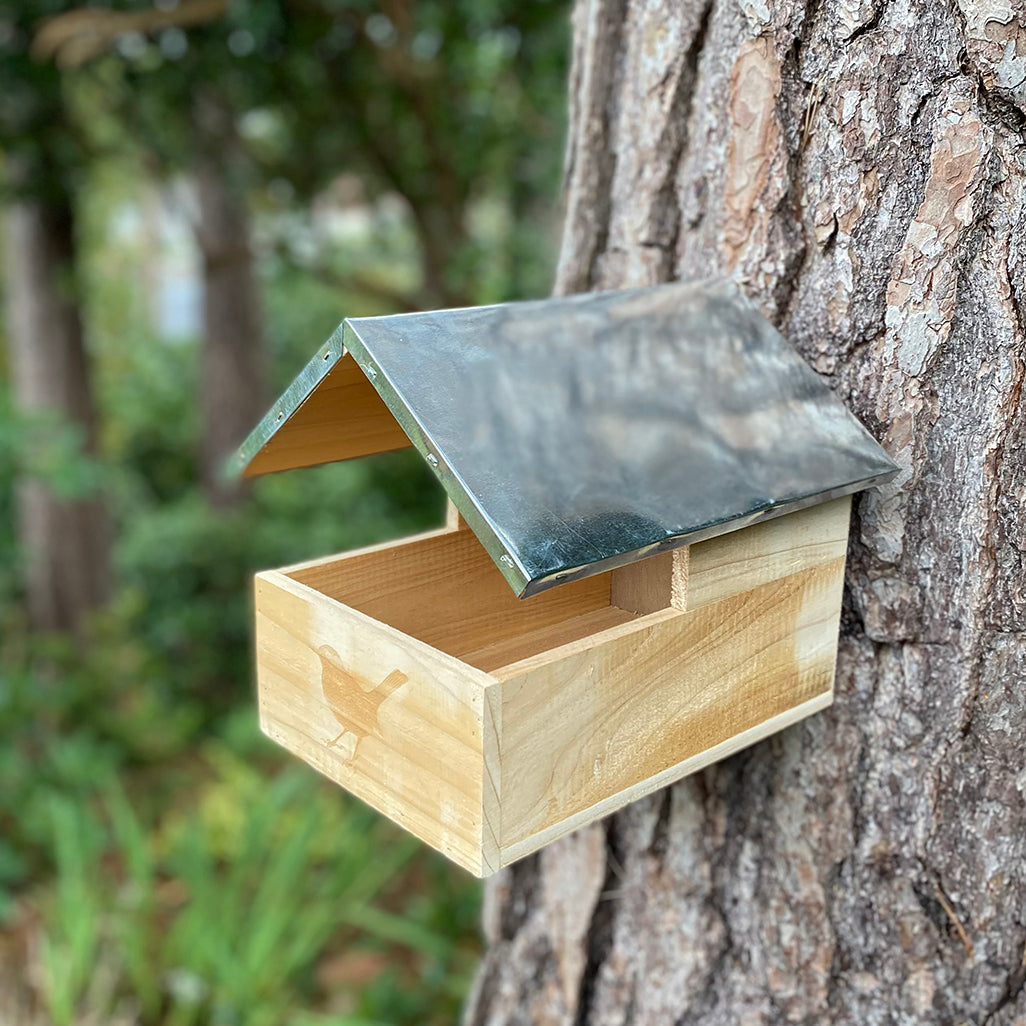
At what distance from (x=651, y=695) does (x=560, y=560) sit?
21 cm

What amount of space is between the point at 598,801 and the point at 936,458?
0.49 meters

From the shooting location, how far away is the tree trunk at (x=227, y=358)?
480 cm

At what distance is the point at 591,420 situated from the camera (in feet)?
3.00

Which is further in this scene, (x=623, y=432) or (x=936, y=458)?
(x=936, y=458)

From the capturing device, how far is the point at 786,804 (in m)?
1.23

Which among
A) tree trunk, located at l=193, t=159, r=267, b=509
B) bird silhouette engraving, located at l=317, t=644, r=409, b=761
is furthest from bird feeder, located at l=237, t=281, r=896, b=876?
tree trunk, located at l=193, t=159, r=267, b=509

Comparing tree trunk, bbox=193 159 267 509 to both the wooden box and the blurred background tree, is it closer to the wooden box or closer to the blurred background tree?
the blurred background tree

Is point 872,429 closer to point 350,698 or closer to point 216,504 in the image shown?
point 350,698

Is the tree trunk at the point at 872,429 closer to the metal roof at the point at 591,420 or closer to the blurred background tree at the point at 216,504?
the metal roof at the point at 591,420

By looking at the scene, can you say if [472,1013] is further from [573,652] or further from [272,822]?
[272,822]

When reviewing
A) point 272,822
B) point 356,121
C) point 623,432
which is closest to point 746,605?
point 623,432

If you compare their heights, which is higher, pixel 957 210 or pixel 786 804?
pixel 957 210

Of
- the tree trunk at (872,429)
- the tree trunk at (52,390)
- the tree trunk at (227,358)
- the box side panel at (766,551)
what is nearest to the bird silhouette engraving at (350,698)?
the box side panel at (766,551)

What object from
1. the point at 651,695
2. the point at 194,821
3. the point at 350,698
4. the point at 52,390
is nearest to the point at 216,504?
the point at 52,390
